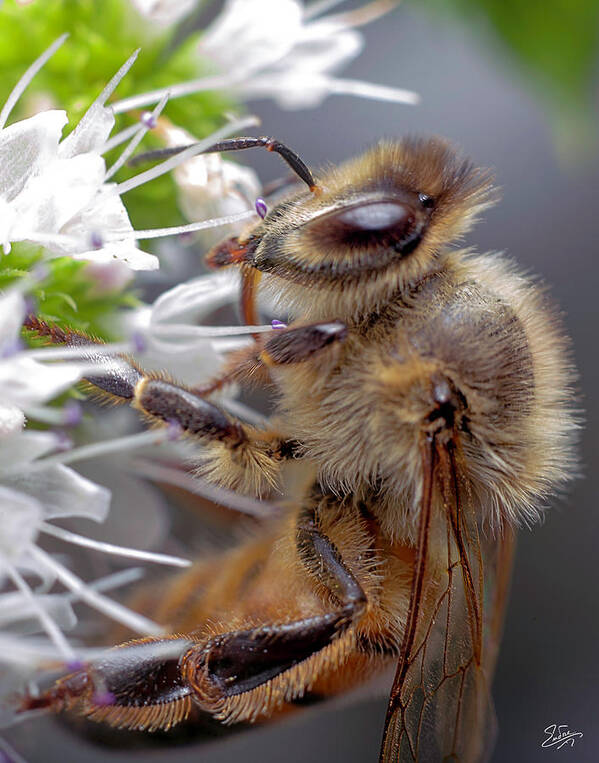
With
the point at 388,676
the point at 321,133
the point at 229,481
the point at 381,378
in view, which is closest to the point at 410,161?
the point at 381,378

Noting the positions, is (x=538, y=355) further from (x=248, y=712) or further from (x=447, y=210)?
(x=248, y=712)

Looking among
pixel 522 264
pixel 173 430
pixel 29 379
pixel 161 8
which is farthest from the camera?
pixel 522 264

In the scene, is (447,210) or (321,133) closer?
(447,210)

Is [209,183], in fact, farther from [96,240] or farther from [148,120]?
[96,240]

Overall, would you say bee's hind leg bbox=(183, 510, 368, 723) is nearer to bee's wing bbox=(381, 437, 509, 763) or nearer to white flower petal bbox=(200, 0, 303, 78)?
bee's wing bbox=(381, 437, 509, 763)

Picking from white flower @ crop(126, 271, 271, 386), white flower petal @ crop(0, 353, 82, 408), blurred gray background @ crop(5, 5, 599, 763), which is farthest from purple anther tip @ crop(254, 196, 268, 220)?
blurred gray background @ crop(5, 5, 599, 763)
